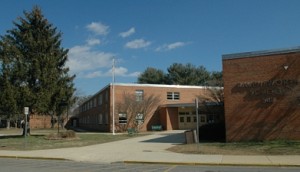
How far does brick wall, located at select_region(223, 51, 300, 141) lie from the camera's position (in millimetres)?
22422

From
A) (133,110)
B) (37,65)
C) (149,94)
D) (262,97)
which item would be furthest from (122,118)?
(262,97)

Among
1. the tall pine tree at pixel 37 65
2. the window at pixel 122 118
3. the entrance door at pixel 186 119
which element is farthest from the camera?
the entrance door at pixel 186 119

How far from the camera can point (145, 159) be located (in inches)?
682

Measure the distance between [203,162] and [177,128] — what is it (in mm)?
37248

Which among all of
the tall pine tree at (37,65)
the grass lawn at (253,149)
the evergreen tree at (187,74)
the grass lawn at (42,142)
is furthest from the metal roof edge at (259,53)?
the evergreen tree at (187,74)

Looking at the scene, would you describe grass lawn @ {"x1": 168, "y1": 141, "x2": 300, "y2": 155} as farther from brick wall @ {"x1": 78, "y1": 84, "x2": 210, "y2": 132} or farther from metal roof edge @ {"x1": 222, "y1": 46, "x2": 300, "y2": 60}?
brick wall @ {"x1": 78, "y1": 84, "x2": 210, "y2": 132}

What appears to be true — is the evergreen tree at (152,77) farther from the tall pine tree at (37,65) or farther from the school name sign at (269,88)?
the school name sign at (269,88)

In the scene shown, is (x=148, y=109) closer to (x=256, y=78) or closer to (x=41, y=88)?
(x=41, y=88)

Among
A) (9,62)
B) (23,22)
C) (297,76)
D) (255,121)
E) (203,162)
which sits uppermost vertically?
(23,22)

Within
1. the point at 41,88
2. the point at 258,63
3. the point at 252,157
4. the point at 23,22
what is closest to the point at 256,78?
the point at 258,63

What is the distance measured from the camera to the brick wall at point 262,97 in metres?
22.4

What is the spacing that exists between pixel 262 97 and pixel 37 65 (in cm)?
2243

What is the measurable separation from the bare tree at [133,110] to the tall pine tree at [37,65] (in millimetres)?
12051

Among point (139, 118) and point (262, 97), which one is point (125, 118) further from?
point (262, 97)
